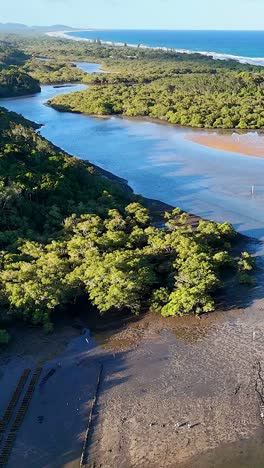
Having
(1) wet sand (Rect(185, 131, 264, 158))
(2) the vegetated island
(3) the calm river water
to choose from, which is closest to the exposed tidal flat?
(2) the vegetated island

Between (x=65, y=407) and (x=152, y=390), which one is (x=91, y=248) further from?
(x=65, y=407)

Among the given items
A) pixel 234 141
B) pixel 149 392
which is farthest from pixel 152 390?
pixel 234 141

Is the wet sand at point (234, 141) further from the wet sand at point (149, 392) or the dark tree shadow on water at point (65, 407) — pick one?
the dark tree shadow on water at point (65, 407)

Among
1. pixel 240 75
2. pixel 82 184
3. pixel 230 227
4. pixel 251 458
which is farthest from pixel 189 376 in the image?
pixel 240 75

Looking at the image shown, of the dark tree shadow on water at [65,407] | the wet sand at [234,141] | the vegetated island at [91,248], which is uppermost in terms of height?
the wet sand at [234,141]

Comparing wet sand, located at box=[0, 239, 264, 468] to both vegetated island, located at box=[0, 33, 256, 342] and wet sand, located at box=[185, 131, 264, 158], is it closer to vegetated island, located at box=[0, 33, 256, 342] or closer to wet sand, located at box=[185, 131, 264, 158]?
vegetated island, located at box=[0, 33, 256, 342]

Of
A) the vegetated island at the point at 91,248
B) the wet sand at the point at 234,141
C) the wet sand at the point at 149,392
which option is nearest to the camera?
the wet sand at the point at 149,392

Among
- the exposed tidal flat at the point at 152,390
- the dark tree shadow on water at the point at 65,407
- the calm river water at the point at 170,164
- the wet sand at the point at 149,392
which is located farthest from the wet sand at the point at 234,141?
the dark tree shadow on water at the point at 65,407
